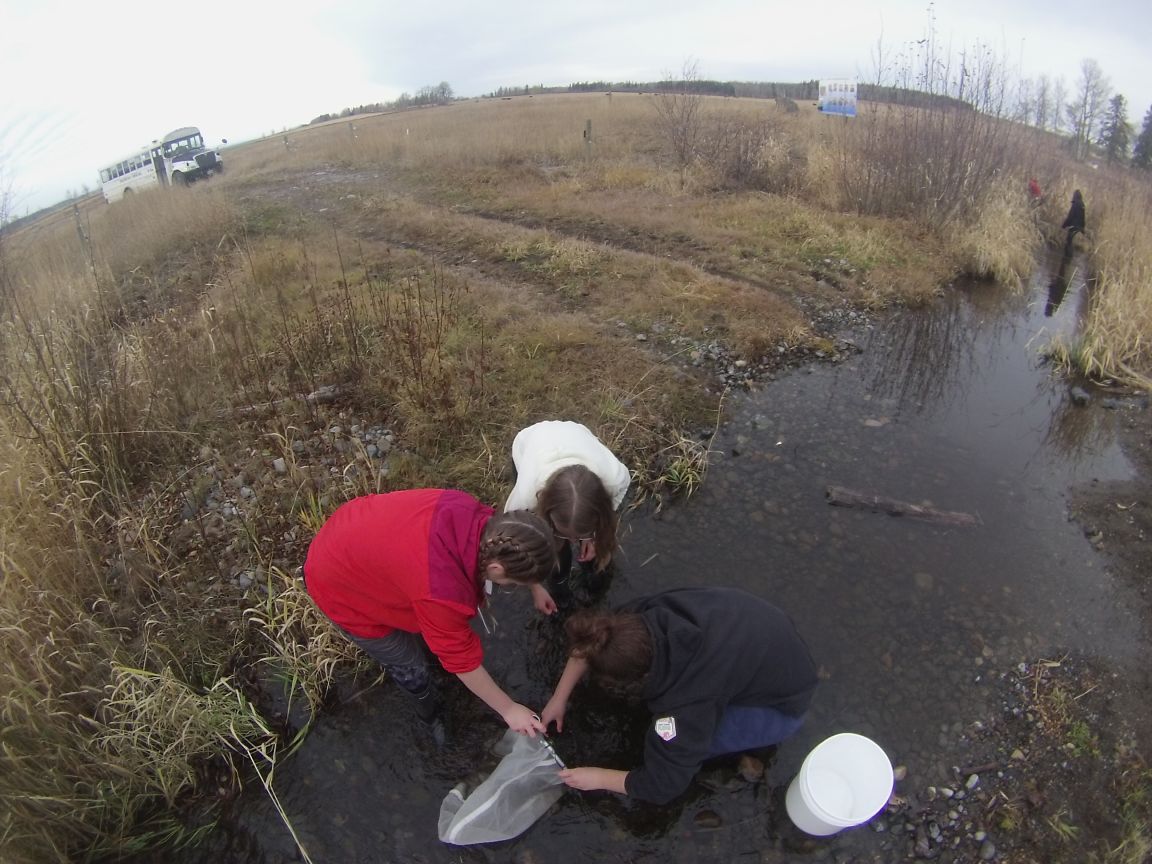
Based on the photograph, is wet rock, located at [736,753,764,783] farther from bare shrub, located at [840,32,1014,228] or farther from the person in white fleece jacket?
bare shrub, located at [840,32,1014,228]

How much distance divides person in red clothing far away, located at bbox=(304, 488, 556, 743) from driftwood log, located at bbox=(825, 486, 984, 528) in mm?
2678

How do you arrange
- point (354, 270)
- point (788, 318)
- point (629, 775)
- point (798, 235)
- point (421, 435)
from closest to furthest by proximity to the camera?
1. point (629, 775)
2. point (421, 435)
3. point (788, 318)
4. point (354, 270)
5. point (798, 235)

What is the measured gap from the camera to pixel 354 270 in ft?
23.8

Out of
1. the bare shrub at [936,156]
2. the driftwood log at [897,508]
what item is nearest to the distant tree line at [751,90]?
the bare shrub at [936,156]

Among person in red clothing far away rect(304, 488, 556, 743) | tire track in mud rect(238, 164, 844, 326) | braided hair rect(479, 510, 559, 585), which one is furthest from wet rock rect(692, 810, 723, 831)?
tire track in mud rect(238, 164, 844, 326)

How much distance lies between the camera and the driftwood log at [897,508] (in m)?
3.88

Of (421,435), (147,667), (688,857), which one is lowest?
(688,857)

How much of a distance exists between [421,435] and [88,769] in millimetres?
2486

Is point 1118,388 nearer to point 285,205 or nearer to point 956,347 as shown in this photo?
point 956,347

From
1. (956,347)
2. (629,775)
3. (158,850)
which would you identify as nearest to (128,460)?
(158,850)

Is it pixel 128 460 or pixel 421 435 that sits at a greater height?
pixel 128 460

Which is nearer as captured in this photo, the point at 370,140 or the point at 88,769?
the point at 88,769

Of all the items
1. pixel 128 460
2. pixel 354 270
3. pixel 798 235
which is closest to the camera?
pixel 128 460

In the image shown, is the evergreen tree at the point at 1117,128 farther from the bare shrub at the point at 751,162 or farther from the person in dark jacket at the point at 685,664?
the person in dark jacket at the point at 685,664
